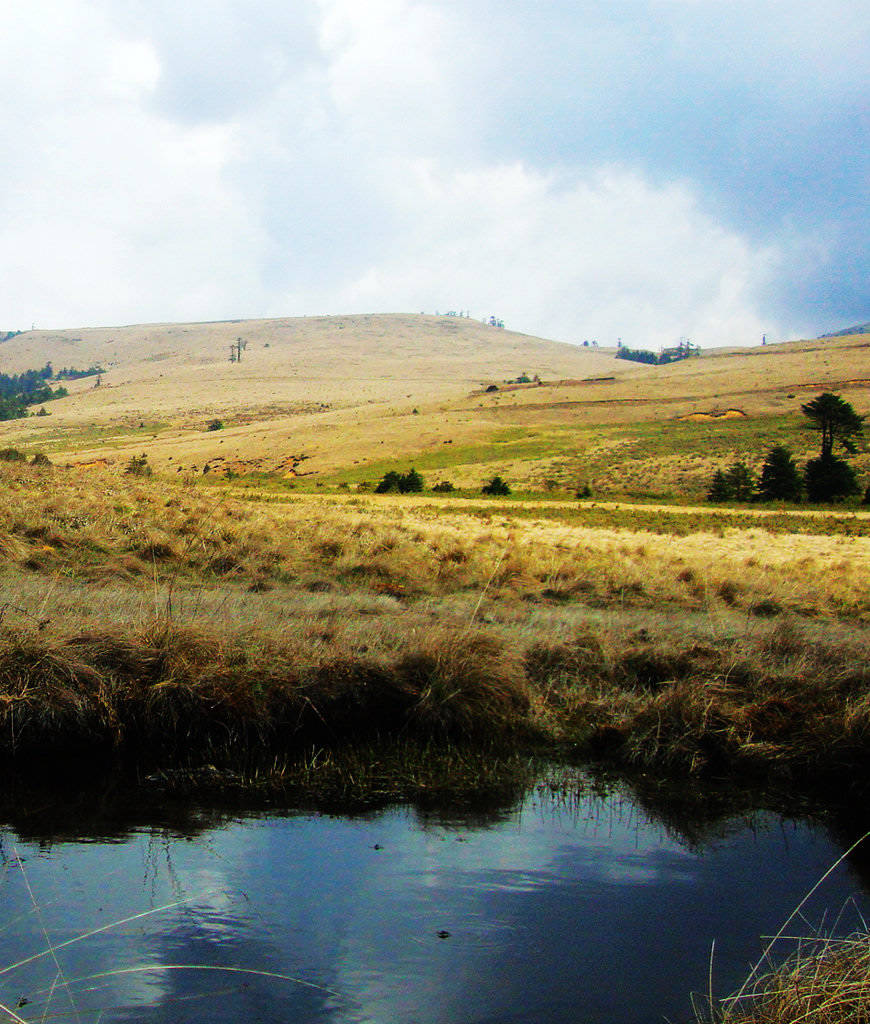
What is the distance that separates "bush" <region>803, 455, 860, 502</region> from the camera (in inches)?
2073

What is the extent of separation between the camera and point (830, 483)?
52.8 metres

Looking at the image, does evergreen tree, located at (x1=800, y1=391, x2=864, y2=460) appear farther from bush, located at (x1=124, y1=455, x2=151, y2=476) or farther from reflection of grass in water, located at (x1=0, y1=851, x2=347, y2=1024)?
reflection of grass in water, located at (x1=0, y1=851, x2=347, y2=1024)

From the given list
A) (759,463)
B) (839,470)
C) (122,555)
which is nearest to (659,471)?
(759,463)

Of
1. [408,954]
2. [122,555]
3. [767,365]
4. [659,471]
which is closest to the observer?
[408,954]

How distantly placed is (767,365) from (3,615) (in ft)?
483

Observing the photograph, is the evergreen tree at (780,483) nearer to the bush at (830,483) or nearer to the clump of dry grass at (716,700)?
the bush at (830,483)

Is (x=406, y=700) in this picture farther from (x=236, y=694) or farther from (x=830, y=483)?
(x=830, y=483)

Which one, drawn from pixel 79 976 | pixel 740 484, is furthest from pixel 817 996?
pixel 740 484

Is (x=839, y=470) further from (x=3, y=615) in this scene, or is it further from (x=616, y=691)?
(x=3, y=615)

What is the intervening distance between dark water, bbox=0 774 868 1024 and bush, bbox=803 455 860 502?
49.5m

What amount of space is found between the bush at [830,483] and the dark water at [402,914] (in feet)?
163

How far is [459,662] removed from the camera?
1018 centimetres

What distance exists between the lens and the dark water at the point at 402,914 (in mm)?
5305

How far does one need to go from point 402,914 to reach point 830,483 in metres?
53.2
